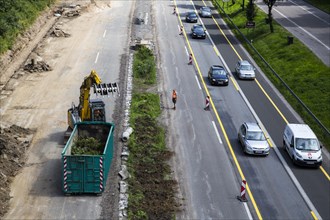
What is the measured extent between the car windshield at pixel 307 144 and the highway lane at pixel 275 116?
4.55 feet

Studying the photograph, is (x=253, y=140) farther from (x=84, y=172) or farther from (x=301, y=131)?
(x=84, y=172)

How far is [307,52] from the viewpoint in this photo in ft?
198

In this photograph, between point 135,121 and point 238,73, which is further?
point 238,73

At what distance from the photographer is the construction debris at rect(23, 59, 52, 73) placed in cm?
5591

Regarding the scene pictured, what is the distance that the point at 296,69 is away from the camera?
2215 inches

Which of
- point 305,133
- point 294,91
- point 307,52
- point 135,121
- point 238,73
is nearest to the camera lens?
point 305,133

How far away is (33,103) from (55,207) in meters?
18.7

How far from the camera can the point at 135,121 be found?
4231 centimetres

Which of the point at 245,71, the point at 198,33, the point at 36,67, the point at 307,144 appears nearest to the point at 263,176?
the point at 307,144

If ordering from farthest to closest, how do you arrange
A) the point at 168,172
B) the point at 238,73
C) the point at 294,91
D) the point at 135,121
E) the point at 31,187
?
the point at 238,73, the point at 294,91, the point at 135,121, the point at 168,172, the point at 31,187

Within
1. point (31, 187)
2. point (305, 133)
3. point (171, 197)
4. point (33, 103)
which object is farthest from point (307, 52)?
point (31, 187)

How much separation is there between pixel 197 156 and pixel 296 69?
23.2 meters

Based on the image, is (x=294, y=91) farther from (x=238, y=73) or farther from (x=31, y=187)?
(x=31, y=187)

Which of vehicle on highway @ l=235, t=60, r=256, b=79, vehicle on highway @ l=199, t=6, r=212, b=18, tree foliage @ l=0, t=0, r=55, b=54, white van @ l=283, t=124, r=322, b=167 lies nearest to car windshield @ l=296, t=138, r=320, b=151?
white van @ l=283, t=124, r=322, b=167
